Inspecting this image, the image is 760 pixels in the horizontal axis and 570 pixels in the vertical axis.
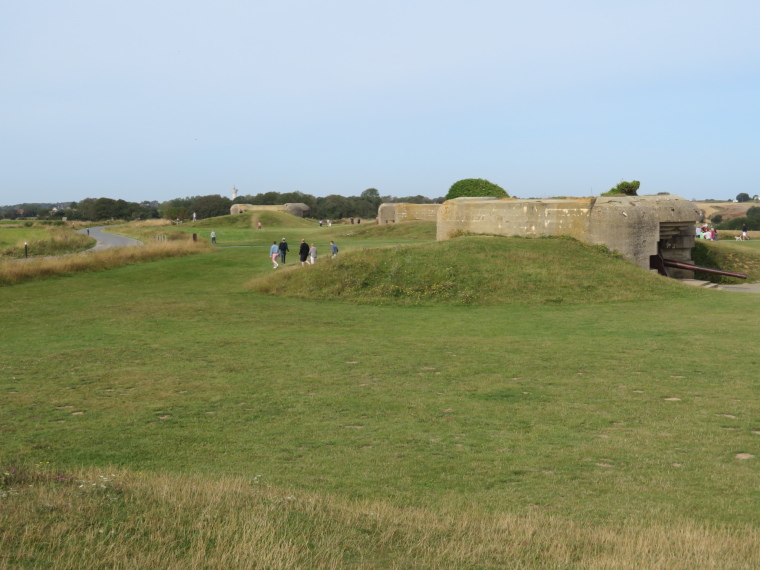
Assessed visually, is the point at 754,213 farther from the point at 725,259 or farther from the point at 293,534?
the point at 293,534

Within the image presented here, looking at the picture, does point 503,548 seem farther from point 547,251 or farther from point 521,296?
point 547,251

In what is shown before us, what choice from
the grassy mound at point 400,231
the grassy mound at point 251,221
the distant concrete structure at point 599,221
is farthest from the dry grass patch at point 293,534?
the grassy mound at point 251,221

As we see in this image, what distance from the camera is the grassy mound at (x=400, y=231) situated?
44375mm

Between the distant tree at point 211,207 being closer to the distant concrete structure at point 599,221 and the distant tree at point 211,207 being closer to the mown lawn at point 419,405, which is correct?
the distant concrete structure at point 599,221

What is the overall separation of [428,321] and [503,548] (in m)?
13.2

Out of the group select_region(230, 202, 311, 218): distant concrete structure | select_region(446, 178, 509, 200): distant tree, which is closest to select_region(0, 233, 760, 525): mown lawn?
select_region(446, 178, 509, 200): distant tree

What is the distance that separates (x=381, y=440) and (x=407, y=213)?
1717 inches

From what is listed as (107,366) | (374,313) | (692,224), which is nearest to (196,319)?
(374,313)

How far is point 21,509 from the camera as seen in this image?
457cm

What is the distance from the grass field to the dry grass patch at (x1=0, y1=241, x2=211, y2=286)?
8.10 meters

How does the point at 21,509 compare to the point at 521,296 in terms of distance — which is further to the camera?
the point at 521,296

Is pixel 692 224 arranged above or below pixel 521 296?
above

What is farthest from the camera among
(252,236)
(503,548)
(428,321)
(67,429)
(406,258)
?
(252,236)

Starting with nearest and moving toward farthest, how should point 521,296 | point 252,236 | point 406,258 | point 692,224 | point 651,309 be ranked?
point 651,309 < point 521,296 < point 406,258 < point 692,224 < point 252,236
